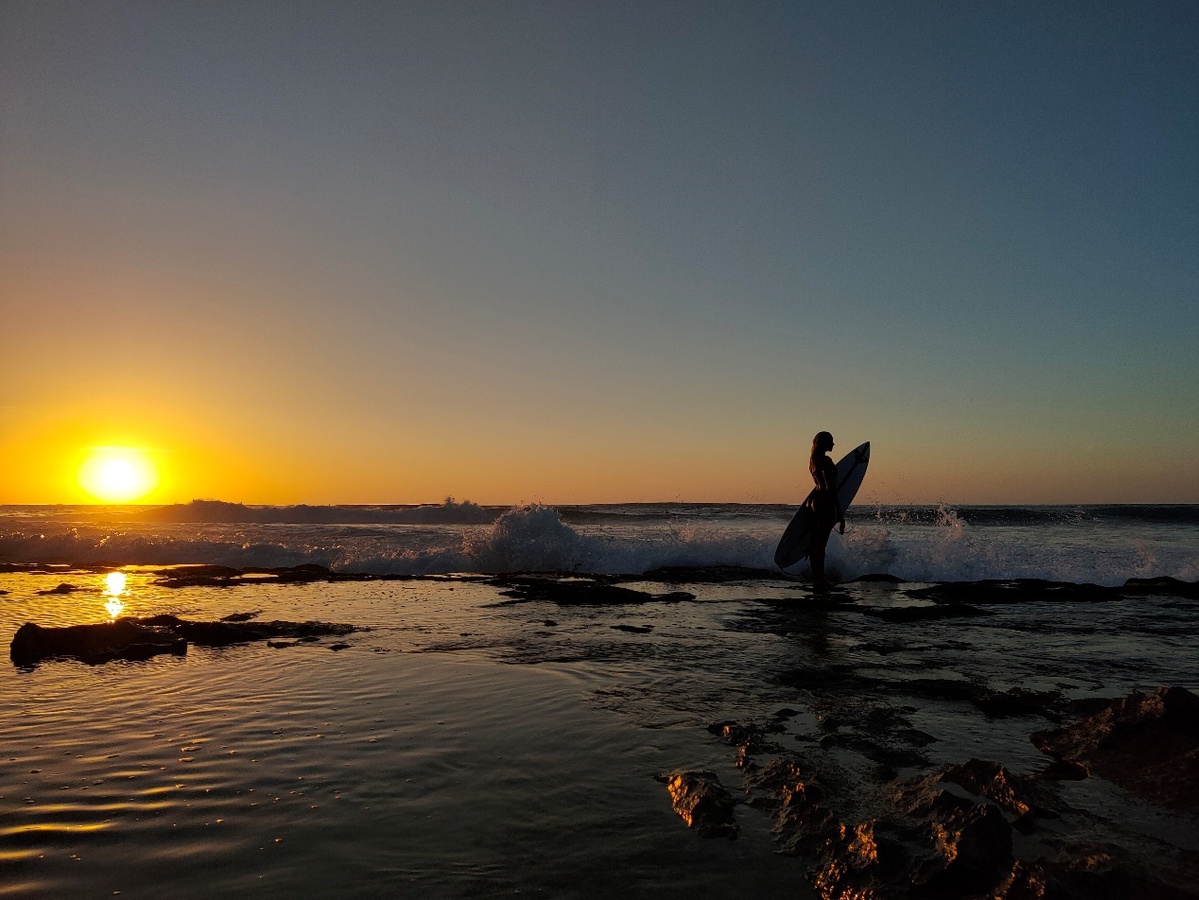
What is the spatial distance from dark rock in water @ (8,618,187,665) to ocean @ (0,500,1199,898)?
0.19 metres

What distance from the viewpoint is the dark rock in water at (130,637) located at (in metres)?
7.96

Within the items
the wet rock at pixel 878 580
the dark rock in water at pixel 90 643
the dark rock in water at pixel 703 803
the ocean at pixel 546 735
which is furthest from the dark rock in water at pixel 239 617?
the wet rock at pixel 878 580

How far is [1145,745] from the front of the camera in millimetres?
4270

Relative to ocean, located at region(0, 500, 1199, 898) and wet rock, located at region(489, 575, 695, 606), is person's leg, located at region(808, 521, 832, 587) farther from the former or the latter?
wet rock, located at region(489, 575, 695, 606)

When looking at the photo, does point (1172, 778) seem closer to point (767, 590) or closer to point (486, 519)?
point (767, 590)

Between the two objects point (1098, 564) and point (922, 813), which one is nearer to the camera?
point (922, 813)

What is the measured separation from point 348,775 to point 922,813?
3205mm

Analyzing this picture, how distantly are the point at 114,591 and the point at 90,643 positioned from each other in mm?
7566

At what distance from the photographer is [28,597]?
1348 centimetres

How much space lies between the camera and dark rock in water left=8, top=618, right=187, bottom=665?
25.9 ft

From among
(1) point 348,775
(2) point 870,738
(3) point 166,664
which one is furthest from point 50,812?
(2) point 870,738

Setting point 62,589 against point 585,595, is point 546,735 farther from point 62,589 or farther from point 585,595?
point 62,589

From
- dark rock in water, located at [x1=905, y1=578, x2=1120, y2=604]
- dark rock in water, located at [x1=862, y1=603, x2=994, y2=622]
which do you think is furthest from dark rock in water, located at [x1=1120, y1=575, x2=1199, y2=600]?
dark rock in water, located at [x1=862, y1=603, x2=994, y2=622]

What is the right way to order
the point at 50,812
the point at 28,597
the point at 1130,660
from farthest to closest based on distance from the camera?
the point at 28,597 < the point at 1130,660 < the point at 50,812
